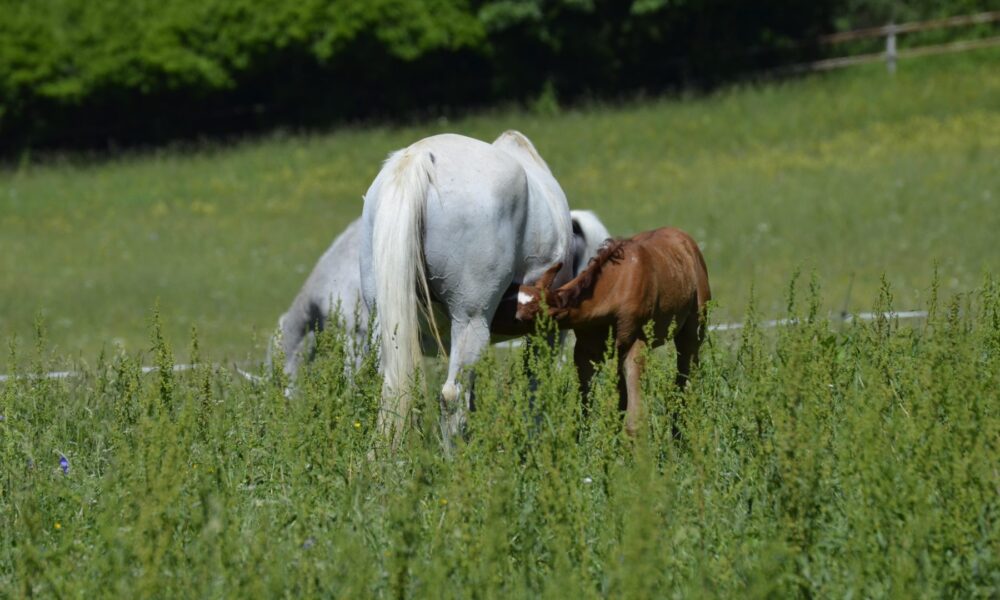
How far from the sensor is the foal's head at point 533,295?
215 inches

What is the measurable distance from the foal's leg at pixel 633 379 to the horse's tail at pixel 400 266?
0.90 metres

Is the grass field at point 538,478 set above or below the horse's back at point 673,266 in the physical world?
below

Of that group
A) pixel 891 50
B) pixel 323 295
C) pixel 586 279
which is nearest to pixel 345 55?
pixel 891 50

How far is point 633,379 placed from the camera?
17.7ft

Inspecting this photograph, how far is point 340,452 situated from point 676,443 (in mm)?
1533

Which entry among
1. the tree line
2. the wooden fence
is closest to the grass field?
the tree line

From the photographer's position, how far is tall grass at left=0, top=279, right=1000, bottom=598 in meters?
3.63

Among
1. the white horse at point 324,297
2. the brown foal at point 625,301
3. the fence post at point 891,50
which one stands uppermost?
the brown foal at point 625,301

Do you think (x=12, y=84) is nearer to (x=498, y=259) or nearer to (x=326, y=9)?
(x=326, y=9)

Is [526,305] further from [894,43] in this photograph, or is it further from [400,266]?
[894,43]

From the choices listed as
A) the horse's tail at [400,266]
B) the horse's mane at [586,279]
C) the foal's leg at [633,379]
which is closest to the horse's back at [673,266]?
the horse's mane at [586,279]

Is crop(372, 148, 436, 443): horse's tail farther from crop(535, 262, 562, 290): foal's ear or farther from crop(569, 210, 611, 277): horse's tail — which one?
crop(569, 210, 611, 277): horse's tail

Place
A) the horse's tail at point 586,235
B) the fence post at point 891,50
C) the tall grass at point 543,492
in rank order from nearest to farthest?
1. the tall grass at point 543,492
2. the horse's tail at point 586,235
3. the fence post at point 891,50

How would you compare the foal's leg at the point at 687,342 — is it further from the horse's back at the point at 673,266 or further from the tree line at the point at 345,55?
the tree line at the point at 345,55
